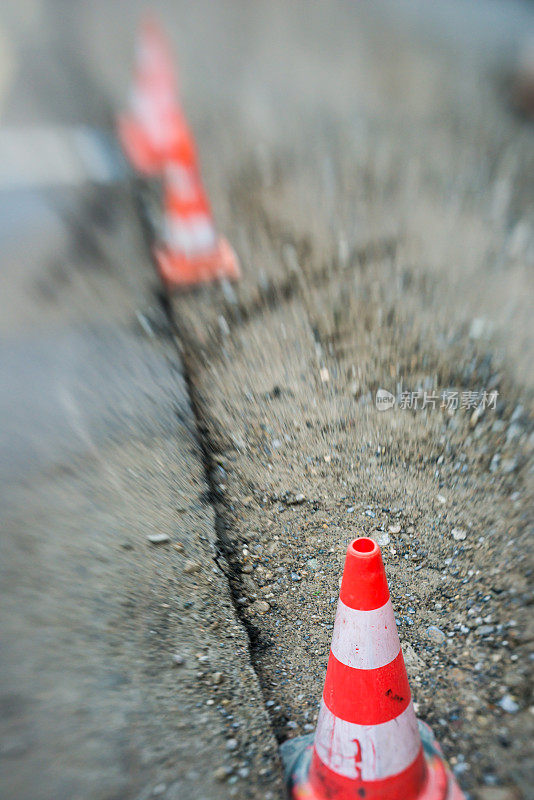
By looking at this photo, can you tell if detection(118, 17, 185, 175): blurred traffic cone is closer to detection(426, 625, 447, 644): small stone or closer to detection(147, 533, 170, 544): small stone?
detection(147, 533, 170, 544): small stone

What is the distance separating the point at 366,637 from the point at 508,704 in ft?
2.04

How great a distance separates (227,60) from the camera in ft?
32.2

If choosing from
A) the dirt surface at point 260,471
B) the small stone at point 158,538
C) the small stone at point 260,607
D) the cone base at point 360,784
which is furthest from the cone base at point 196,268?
the cone base at point 360,784

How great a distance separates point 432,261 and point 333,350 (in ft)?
3.37

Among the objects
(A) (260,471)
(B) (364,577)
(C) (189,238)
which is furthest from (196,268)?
(B) (364,577)

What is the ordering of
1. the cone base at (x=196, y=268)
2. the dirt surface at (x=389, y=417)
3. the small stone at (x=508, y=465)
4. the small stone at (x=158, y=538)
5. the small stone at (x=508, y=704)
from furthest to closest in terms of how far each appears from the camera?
the cone base at (x=196, y=268) → the small stone at (x=508, y=465) → the small stone at (x=158, y=538) → the dirt surface at (x=389, y=417) → the small stone at (x=508, y=704)

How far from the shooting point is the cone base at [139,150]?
5.36m

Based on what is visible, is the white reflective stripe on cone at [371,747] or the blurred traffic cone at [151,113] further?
the blurred traffic cone at [151,113]

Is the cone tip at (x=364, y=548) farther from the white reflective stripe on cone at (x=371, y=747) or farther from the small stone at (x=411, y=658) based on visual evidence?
the small stone at (x=411, y=658)

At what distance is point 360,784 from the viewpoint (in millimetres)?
1586

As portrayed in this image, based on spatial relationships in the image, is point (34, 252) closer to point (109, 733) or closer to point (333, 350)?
point (333, 350)

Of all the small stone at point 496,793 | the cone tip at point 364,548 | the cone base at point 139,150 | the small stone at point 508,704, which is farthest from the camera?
the cone base at point 139,150

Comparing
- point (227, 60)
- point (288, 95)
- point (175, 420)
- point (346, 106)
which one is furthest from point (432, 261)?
point (227, 60)

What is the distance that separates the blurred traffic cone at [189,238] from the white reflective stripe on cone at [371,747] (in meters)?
2.66
